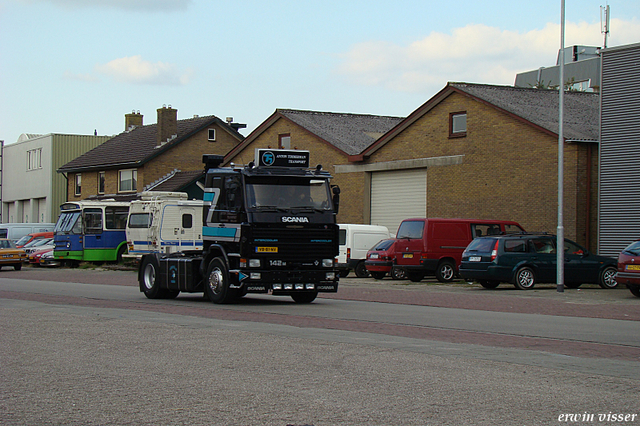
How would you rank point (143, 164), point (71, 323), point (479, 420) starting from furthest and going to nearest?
1. point (143, 164)
2. point (71, 323)
3. point (479, 420)

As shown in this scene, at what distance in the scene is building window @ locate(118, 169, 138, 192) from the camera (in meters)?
55.9

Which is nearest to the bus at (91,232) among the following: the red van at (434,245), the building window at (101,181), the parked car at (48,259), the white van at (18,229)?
the parked car at (48,259)

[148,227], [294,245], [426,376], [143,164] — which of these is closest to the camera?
[426,376]

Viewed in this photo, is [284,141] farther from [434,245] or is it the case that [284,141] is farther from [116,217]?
[434,245]

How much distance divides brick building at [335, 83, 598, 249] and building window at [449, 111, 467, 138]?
0.04 m

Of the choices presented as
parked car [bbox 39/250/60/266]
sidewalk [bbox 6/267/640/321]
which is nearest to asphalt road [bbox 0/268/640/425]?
sidewalk [bbox 6/267/640/321]

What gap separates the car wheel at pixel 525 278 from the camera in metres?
22.9

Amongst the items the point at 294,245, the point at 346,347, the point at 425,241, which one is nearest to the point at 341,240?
the point at 425,241

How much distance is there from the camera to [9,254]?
1391 inches

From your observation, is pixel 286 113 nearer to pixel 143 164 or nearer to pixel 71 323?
pixel 143 164

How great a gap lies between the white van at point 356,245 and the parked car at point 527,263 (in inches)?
268

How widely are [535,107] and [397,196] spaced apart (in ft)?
25.7

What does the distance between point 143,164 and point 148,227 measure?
20757mm

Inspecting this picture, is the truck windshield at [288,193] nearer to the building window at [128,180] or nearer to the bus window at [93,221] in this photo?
the bus window at [93,221]
